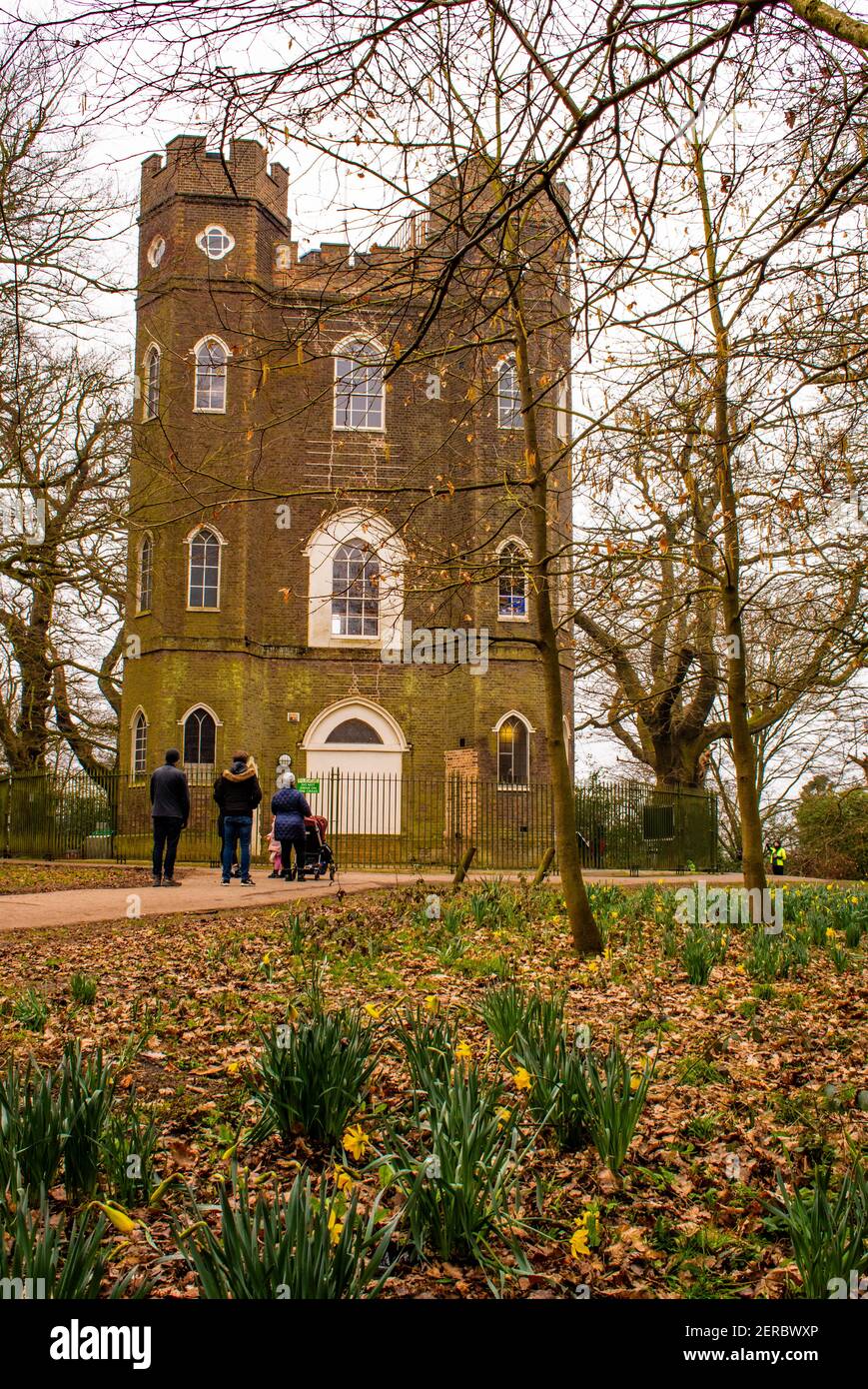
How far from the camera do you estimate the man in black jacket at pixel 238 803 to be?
49.2 ft

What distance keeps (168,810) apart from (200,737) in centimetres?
1167

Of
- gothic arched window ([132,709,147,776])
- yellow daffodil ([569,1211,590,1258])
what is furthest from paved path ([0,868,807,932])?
gothic arched window ([132,709,147,776])

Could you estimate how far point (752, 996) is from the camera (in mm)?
6965

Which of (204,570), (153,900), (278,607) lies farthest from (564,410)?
(204,570)

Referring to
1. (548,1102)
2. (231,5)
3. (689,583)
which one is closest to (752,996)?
(548,1102)

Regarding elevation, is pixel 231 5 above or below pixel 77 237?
below

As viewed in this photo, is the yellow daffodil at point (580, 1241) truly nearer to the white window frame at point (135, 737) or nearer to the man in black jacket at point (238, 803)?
the man in black jacket at point (238, 803)

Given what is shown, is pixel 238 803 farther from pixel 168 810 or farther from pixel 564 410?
pixel 564 410

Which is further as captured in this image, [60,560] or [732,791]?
[732,791]

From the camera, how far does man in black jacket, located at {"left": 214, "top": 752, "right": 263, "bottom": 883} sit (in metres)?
15.0

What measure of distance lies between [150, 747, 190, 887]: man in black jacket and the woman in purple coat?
130 cm

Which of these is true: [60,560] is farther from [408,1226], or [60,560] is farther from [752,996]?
[408,1226]

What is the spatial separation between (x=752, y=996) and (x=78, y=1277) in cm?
527

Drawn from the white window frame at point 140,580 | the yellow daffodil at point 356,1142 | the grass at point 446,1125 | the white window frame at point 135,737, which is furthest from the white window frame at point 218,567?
the yellow daffodil at point 356,1142
